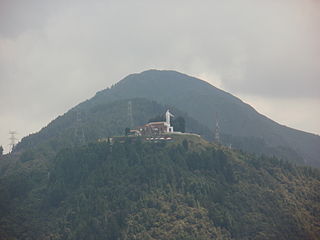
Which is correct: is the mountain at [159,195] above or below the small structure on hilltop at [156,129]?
below

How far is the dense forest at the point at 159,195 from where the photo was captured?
107438 mm

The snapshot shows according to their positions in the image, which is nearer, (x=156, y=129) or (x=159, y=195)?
(x=159, y=195)

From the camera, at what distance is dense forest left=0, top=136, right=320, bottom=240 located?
10744cm

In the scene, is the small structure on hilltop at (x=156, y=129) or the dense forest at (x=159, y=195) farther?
the small structure on hilltop at (x=156, y=129)

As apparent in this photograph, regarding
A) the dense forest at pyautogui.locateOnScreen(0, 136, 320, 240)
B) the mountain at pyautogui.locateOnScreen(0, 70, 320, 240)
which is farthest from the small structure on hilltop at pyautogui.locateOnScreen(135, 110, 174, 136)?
the dense forest at pyautogui.locateOnScreen(0, 136, 320, 240)

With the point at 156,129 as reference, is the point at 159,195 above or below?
below

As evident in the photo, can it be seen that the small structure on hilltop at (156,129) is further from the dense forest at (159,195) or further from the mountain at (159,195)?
the dense forest at (159,195)

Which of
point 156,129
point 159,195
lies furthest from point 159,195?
point 156,129

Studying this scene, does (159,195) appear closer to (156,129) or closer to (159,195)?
(159,195)

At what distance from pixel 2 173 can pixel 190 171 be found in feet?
194

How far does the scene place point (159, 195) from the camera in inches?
4486

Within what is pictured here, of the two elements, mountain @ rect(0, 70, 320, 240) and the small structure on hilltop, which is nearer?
mountain @ rect(0, 70, 320, 240)

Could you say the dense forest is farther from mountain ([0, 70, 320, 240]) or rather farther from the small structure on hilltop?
the small structure on hilltop

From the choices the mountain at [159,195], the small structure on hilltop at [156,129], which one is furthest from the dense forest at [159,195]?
the small structure on hilltop at [156,129]
